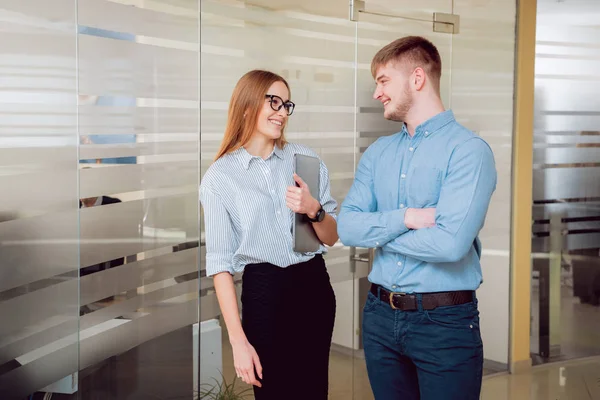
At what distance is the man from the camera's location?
218 cm

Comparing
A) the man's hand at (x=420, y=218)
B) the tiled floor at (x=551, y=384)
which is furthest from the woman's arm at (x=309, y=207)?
the tiled floor at (x=551, y=384)

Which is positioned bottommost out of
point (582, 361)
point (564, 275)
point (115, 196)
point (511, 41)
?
point (582, 361)

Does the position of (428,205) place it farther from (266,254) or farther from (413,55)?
(266,254)

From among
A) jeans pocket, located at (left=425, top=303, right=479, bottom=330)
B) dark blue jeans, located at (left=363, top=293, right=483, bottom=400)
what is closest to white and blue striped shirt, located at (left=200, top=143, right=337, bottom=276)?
dark blue jeans, located at (left=363, top=293, right=483, bottom=400)

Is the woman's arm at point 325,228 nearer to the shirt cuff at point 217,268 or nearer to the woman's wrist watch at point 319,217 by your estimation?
the woman's wrist watch at point 319,217

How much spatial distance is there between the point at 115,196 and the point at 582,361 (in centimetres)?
374

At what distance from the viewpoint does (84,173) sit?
10.1ft

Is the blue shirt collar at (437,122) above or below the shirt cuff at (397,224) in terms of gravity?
above

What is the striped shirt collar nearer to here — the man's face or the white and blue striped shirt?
the white and blue striped shirt

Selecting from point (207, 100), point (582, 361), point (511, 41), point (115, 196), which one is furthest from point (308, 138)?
point (582, 361)

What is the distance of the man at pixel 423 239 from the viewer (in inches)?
85.9

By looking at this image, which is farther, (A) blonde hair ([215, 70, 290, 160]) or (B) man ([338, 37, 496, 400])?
(A) blonde hair ([215, 70, 290, 160])

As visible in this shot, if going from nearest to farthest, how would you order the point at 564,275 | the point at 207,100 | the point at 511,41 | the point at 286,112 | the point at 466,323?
the point at 466,323 → the point at 286,112 → the point at 207,100 → the point at 511,41 → the point at 564,275

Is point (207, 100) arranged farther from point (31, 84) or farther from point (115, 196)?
point (31, 84)
